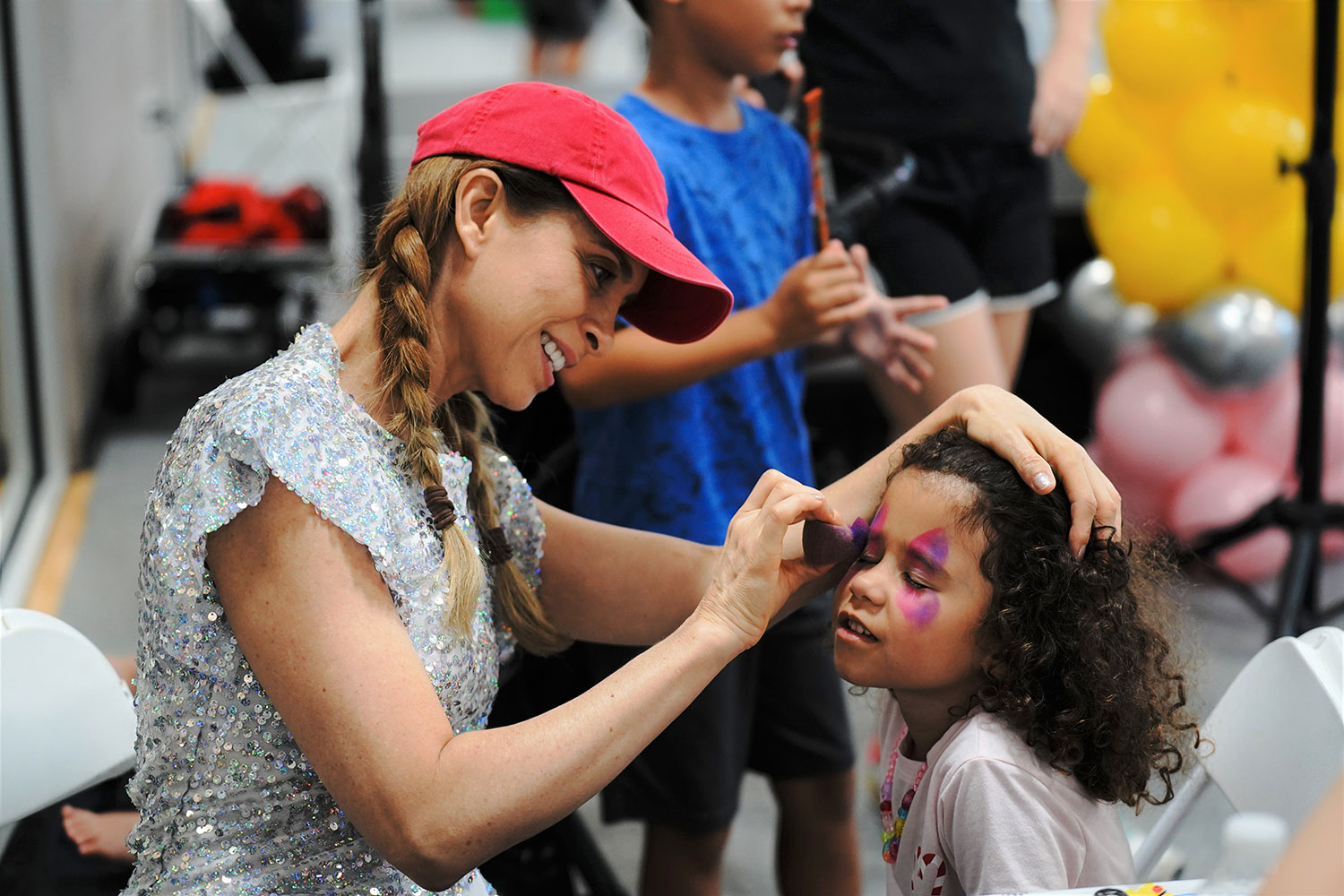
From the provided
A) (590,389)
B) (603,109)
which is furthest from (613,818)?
(603,109)

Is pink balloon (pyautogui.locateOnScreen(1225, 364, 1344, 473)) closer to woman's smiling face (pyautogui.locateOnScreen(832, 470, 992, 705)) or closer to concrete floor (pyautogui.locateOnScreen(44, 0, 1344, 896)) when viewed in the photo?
concrete floor (pyautogui.locateOnScreen(44, 0, 1344, 896))

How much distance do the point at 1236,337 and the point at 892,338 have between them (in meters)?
1.60

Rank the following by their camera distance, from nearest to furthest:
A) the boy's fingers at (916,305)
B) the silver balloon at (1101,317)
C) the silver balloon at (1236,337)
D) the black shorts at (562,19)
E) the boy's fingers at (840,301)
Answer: the boy's fingers at (840,301), the boy's fingers at (916,305), the silver balloon at (1236,337), the silver balloon at (1101,317), the black shorts at (562,19)

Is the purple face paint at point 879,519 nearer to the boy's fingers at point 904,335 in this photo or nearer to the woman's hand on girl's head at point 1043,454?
the woman's hand on girl's head at point 1043,454

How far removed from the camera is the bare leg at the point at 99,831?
4.56ft

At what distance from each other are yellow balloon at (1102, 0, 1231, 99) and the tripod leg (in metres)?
0.99

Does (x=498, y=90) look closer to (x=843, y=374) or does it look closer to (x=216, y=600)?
(x=216, y=600)

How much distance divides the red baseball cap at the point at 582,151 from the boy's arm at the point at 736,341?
34 cm

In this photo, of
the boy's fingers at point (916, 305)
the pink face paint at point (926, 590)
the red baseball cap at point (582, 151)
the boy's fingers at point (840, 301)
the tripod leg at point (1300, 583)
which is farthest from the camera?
the tripod leg at point (1300, 583)

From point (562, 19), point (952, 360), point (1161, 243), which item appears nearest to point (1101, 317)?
point (1161, 243)

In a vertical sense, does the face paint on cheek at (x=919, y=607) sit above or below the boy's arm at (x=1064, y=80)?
below

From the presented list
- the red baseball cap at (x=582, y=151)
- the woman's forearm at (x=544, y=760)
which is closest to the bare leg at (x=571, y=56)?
the red baseball cap at (x=582, y=151)

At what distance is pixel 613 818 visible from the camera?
1.76 m

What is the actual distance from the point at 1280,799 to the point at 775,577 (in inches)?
21.9
